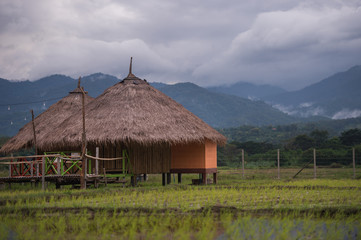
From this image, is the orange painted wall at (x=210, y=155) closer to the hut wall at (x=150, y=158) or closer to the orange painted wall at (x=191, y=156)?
the orange painted wall at (x=191, y=156)

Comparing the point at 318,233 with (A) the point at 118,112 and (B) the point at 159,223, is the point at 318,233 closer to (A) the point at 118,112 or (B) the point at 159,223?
(B) the point at 159,223

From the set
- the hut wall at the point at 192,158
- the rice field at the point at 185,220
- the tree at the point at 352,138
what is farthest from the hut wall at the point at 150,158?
the tree at the point at 352,138

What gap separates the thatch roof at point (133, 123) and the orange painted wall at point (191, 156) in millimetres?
500

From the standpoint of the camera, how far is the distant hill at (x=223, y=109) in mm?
142875

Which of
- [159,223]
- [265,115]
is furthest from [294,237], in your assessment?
[265,115]

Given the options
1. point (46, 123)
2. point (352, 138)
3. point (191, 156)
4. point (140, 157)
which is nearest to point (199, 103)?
point (352, 138)

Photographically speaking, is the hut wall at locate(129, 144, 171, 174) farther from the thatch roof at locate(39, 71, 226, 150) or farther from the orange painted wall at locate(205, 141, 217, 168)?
the orange painted wall at locate(205, 141, 217, 168)

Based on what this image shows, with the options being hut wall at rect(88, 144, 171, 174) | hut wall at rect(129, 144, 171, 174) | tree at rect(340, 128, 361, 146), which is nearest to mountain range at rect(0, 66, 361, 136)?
tree at rect(340, 128, 361, 146)

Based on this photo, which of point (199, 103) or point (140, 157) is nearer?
point (140, 157)

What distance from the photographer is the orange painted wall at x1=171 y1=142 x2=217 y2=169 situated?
706 inches

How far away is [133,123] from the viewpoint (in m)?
16.8

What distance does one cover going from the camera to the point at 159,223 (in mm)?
7973

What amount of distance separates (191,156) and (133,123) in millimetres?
2716

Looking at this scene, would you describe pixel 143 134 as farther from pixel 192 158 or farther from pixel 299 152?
pixel 299 152
